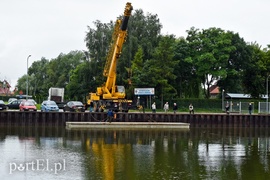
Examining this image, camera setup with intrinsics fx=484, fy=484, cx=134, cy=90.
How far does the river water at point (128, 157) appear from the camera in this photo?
965 inches

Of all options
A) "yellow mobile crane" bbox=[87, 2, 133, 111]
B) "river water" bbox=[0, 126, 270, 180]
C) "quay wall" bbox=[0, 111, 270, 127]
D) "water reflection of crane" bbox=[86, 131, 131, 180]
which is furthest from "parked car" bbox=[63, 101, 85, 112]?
"water reflection of crane" bbox=[86, 131, 131, 180]

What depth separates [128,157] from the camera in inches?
1201

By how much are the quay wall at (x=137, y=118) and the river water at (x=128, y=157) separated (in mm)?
9835

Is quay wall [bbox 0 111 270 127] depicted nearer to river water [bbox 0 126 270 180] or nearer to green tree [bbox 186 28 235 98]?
river water [bbox 0 126 270 180]

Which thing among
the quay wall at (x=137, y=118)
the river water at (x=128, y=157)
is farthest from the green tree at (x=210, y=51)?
the river water at (x=128, y=157)

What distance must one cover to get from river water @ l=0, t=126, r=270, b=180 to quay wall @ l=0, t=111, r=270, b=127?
32.3ft

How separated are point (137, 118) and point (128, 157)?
95.8 feet

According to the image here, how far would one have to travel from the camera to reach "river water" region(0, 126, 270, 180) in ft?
80.4

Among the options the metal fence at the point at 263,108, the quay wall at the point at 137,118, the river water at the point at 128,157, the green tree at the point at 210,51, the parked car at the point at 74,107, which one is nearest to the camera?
the river water at the point at 128,157

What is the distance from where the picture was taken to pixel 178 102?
265ft

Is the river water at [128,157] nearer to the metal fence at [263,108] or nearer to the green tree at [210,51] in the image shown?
the metal fence at [263,108]

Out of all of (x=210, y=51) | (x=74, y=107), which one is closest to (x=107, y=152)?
(x=74, y=107)

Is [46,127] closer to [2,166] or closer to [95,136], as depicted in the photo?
[95,136]

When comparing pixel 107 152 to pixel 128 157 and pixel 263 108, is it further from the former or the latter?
pixel 263 108
